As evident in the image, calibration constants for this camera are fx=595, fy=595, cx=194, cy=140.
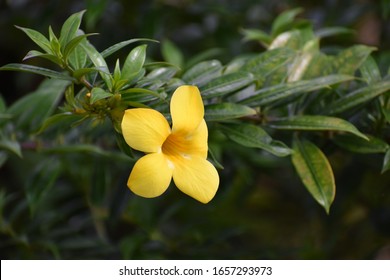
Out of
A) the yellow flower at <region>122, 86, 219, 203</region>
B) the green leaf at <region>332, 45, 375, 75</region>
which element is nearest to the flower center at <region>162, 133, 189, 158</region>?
the yellow flower at <region>122, 86, 219, 203</region>

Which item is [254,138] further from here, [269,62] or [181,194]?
[181,194]

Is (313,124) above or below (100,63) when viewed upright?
below

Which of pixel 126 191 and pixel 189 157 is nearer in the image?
pixel 189 157

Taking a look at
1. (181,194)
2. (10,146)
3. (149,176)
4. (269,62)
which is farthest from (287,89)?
(181,194)

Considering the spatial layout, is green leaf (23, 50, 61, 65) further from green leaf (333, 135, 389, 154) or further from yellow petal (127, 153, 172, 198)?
green leaf (333, 135, 389, 154)

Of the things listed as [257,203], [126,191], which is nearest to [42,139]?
[126,191]

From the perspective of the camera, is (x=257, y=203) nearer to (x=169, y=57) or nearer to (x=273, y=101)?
(x=169, y=57)

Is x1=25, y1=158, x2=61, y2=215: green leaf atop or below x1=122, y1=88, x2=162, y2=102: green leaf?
below
